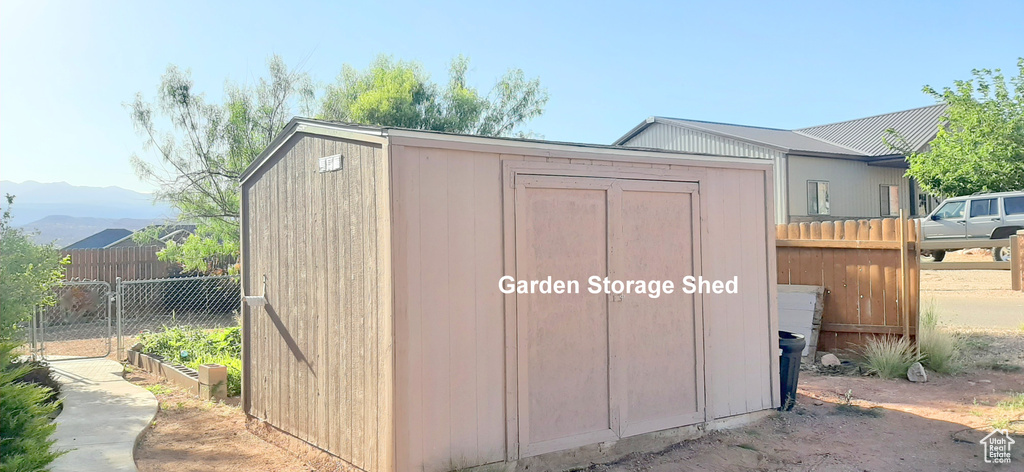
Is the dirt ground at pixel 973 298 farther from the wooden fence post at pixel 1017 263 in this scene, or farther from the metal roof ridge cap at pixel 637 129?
the metal roof ridge cap at pixel 637 129

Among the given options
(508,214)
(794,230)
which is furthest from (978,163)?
(508,214)

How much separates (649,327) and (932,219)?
1572 centimetres

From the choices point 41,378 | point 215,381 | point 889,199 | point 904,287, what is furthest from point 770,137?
point 41,378

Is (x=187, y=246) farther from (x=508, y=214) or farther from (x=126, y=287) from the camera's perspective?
(x=508, y=214)

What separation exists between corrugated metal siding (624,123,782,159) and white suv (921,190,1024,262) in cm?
507

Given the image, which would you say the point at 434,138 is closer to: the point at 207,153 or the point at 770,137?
the point at 207,153

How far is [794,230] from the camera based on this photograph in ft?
39.1

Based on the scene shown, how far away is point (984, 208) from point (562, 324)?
16317 mm

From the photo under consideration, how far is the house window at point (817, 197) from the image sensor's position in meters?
21.8

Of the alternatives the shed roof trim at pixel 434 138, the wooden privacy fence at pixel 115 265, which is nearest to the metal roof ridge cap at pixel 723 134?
the wooden privacy fence at pixel 115 265

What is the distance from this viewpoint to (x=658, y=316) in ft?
17.8

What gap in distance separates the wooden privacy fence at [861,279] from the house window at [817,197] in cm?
1363

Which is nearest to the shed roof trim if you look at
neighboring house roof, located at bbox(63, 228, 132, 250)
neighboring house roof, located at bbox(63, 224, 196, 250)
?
neighboring house roof, located at bbox(63, 224, 196, 250)

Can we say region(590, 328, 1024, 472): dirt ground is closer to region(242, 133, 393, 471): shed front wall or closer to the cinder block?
region(242, 133, 393, 471): shed front wall
